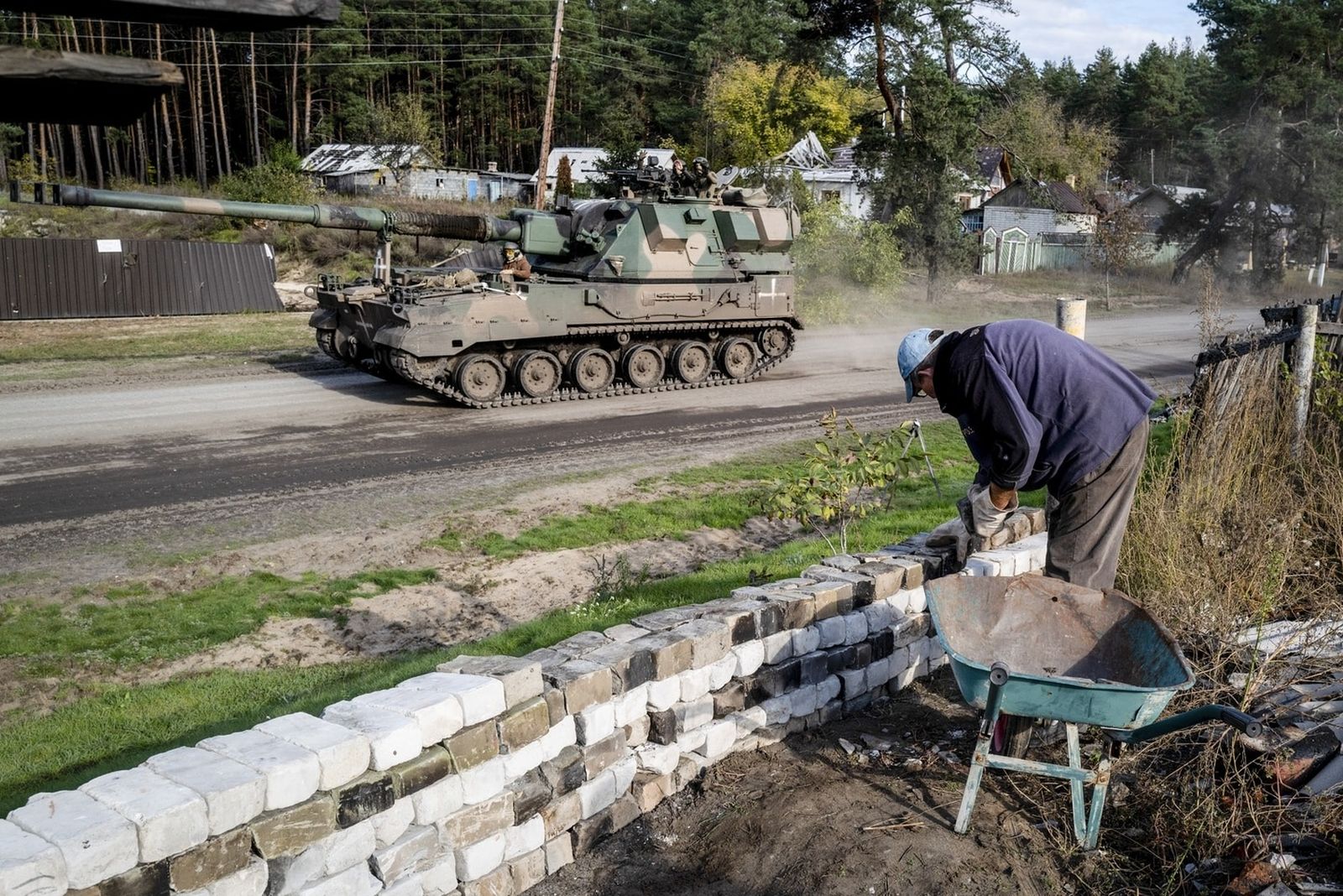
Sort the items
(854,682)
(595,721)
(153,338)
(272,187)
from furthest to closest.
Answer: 1. (272,187)
2. (153,338)
3. (854,682)
4. (595,721)

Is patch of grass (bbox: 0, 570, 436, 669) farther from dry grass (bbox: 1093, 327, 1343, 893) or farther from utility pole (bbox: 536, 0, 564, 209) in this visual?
utility pole (bbox: 536, 0, 564, 209)

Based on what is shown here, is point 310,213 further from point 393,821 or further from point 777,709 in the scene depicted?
point 393,821

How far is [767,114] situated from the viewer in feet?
123

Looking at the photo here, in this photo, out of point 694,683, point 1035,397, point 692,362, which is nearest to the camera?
point 694,683

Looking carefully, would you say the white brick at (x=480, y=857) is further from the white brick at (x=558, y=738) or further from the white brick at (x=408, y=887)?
the white brick at (x=558, y=738)

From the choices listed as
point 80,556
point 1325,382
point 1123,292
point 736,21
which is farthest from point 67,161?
point 1325,382

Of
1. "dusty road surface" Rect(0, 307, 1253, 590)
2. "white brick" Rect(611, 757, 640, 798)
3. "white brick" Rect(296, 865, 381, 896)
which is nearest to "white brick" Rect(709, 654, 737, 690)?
"white brick" Rect(611, 757, 640, 798)

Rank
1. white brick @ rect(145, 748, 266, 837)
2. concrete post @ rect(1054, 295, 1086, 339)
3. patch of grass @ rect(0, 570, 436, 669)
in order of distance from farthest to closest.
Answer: concrete post @ rect(1054, 295, 1086, 339), patch of grass @ rect(0, 570, 436, 669), white brick @ rect(145, 748, 266, 837)

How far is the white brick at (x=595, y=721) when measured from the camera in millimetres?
3970

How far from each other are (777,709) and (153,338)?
54.3 feet

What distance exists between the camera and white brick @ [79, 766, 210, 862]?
2725 millimetres

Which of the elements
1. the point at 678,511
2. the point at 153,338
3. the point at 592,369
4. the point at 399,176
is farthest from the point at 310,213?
the point at 399,176

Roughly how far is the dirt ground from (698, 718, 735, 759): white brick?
0.20 feet

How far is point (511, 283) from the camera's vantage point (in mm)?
13797
